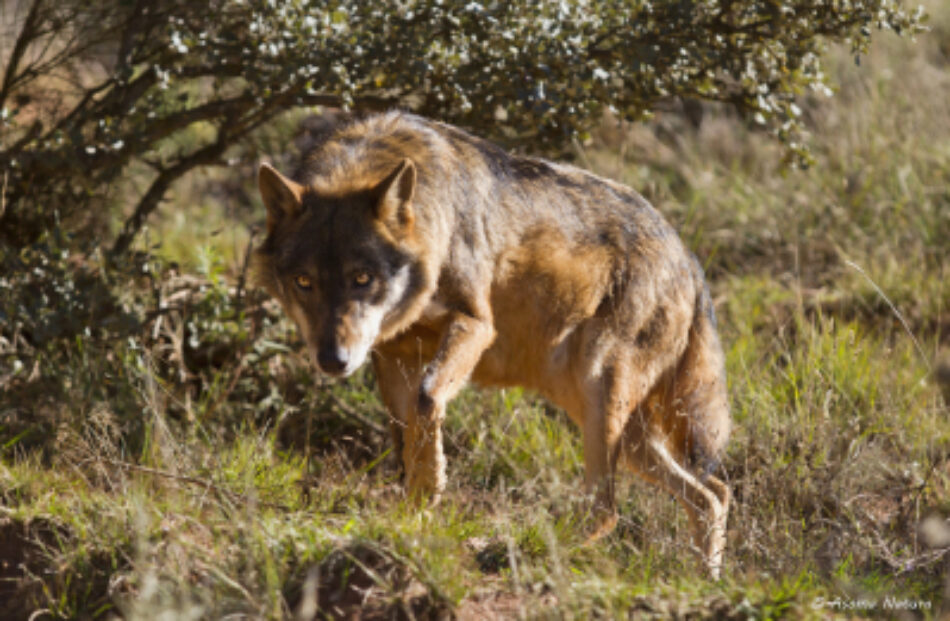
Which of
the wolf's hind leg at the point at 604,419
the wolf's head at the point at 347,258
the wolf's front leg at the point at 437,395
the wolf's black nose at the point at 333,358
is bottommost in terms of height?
the wolf's hind leg at the point at 604,419

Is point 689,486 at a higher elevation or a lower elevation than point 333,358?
lower

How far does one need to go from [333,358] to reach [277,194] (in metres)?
0.93

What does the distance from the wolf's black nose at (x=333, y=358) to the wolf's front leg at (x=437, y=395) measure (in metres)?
0.49

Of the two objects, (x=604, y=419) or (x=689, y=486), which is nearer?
(x=604, y=419)

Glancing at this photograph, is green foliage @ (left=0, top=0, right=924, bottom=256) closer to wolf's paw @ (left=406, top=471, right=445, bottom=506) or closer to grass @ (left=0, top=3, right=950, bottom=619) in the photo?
grass @ (left=0, top=3, right=950, bottom=619)

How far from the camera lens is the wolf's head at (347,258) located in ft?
16.0

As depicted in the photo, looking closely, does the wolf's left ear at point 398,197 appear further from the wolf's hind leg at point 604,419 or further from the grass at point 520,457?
the wolf's hind leg at point 604,419

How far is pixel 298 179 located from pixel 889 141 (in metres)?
7.22

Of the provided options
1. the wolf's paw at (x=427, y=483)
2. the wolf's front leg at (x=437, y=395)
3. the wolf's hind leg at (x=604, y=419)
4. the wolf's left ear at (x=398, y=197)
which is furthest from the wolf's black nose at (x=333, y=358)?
the wolf's hind leg at (x=604, y=419)

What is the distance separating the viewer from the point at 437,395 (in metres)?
5.05

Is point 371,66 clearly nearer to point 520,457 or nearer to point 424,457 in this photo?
point 424,457

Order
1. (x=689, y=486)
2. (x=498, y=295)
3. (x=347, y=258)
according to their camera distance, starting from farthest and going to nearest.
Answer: (x=689, y=486), (x=498, y=295), (x=347, y=258)

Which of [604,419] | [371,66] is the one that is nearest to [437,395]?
[604,419]

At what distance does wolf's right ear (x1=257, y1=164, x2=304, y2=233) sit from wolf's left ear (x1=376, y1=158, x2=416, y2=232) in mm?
415
